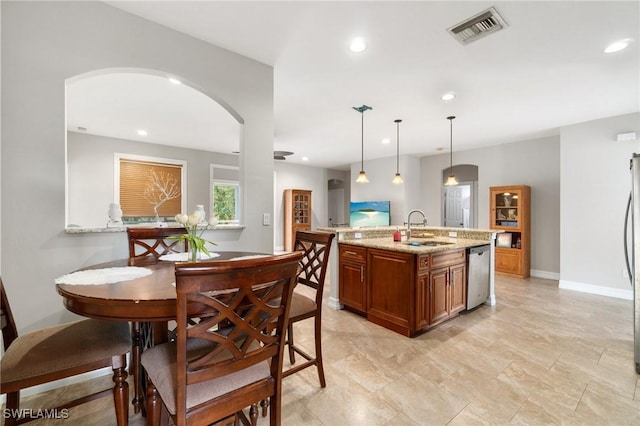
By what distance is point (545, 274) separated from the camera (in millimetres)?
5160

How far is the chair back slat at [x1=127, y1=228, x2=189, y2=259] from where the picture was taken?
203 centimetres

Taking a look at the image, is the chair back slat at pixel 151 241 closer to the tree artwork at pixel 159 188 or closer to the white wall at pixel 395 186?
the tree artwork at pixel 159 188

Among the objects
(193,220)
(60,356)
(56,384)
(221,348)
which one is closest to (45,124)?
(193,220)

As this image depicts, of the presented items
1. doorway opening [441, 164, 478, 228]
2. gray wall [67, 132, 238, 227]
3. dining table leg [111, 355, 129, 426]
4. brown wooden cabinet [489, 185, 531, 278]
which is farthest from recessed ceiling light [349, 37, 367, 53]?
doorway opening [441, 164, 478, 228]

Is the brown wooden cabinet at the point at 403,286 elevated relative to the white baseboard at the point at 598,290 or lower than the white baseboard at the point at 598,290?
elevated

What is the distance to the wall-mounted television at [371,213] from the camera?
279 inches

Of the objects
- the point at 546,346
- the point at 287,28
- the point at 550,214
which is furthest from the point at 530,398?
the point at 550,214

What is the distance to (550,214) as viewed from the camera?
16.8 feet

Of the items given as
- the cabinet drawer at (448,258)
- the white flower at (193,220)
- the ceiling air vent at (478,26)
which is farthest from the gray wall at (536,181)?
the white flower at (193,220)

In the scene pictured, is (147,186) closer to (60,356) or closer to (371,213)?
(60,356)

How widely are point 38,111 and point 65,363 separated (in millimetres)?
1549

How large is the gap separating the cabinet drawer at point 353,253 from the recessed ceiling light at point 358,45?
202 cm

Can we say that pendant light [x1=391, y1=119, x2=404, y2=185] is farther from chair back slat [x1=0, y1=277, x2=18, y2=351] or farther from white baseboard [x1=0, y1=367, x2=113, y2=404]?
chair back slat [x1=0, y1=277, x2=18, y2=351]

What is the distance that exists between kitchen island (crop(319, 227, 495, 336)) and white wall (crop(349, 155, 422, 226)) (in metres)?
3.22
